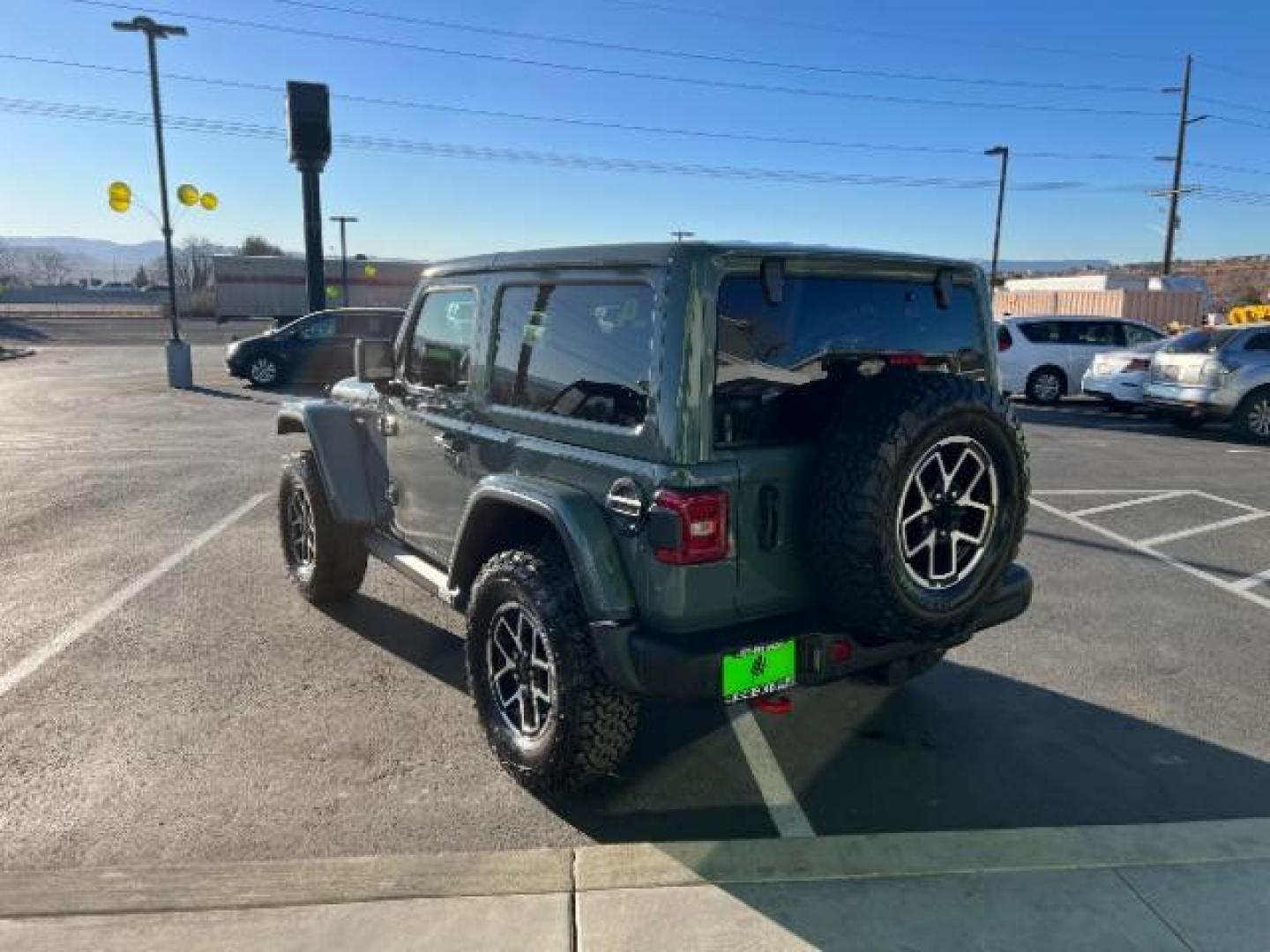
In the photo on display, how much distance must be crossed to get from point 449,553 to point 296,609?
164 cm

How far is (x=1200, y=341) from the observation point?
39.1 ft

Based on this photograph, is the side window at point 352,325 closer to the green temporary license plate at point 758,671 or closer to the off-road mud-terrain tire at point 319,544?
the off-road mud-terrain tire at point 319,544

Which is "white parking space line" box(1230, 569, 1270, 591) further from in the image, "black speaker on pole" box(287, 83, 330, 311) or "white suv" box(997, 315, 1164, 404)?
"black speaker on pole" box(287, 83, 330, 311)

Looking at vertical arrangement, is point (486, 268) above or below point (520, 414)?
above

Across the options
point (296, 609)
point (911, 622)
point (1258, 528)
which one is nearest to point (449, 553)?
point (296, 609)

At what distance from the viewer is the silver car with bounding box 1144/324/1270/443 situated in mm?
11359

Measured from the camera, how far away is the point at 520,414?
10.9 ft

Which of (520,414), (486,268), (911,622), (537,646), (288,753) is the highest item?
(486,268)

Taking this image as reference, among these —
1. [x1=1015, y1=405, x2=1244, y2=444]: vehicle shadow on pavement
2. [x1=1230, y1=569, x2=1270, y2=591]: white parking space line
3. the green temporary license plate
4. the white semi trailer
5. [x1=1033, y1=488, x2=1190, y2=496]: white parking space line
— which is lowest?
[x1=1230, y1=569, x2=1270, y2=591]: white parking space line

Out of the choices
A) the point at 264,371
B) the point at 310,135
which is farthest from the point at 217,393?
the point at 310,135

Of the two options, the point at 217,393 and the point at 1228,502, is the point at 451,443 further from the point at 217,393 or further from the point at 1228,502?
the point at 217,393

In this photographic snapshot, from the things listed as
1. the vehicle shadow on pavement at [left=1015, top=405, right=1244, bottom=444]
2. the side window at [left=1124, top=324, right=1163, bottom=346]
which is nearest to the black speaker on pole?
the vehicle shadow on pavement at [left=1015, top=405, right=1244, bottom=444]

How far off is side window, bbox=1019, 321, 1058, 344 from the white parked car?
150 centimetres

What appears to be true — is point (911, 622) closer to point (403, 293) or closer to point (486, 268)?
point (486, 268)
